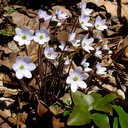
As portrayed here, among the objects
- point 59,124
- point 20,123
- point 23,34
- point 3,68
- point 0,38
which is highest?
point 23,34

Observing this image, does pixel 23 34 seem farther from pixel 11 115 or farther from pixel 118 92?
pixel 118 92

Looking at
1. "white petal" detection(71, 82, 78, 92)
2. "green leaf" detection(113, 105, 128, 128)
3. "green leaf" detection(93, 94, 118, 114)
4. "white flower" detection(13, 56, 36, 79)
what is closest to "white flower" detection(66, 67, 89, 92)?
"white petal" detection(71, 82, 78, 92)

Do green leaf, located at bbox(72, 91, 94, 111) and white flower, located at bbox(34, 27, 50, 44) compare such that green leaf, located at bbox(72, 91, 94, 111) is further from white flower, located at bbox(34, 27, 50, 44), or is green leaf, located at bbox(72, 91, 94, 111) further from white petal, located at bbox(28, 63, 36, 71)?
white flower, located at bbox(34, 27, 50, 44)

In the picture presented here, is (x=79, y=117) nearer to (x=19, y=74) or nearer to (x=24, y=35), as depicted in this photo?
(x=19, y=74)

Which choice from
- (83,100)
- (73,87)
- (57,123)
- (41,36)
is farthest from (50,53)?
(57,123)

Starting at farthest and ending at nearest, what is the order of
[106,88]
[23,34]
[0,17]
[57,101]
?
1. [0,17]
2. [106,88]
3. [57,101]
4. [23,34]

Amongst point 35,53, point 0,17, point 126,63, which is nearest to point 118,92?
point 126,63
